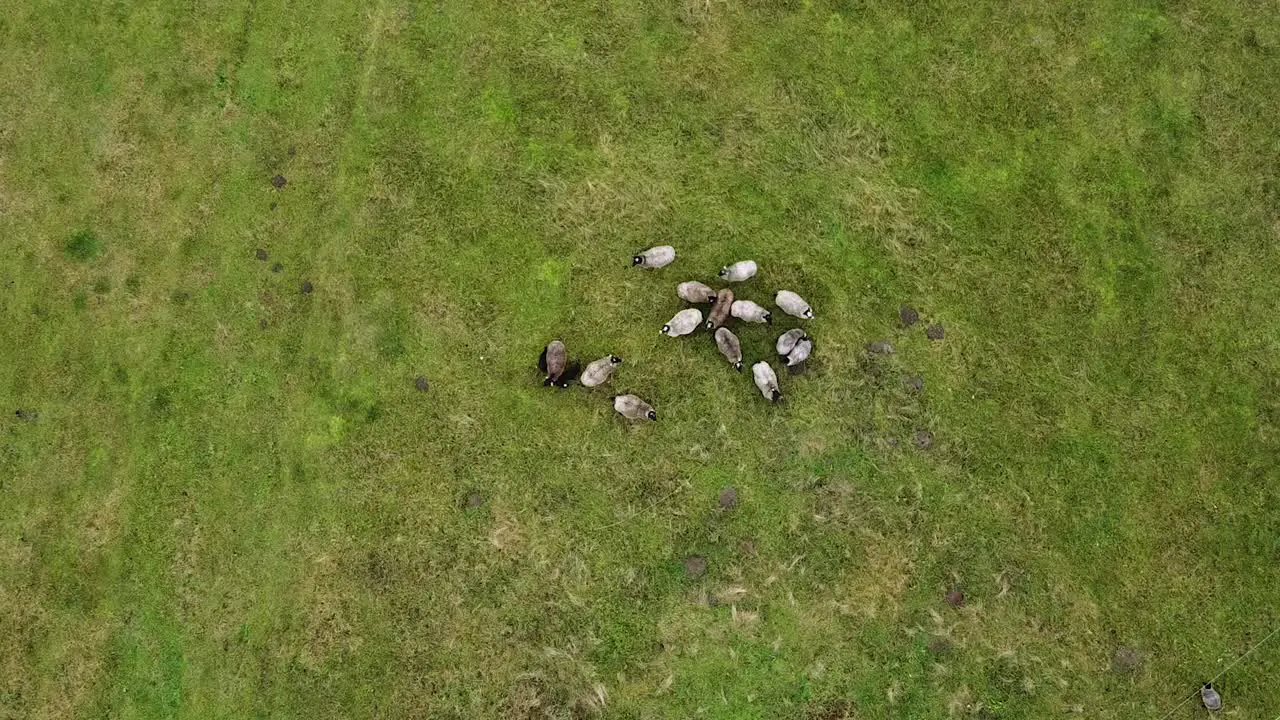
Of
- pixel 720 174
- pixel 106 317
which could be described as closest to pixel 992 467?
pixel 720 174

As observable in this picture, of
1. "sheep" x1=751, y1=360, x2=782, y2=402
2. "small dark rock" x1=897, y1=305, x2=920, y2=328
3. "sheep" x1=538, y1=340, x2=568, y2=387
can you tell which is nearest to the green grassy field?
"small dark rock" x1=897, y1=305, x2=920, y2=328

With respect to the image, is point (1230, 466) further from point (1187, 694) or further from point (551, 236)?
point (551, 236)

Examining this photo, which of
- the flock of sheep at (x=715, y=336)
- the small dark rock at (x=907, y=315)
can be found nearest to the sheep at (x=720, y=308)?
the flock of sheep at (x=715, y=336)

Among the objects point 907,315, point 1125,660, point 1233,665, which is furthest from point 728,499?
point 1233,665

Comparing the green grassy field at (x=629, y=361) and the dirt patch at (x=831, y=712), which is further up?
the green grassy field at (x=629, y=361)

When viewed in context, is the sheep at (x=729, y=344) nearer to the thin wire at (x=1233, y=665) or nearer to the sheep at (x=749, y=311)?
the sheep at (x=749, y=311)
